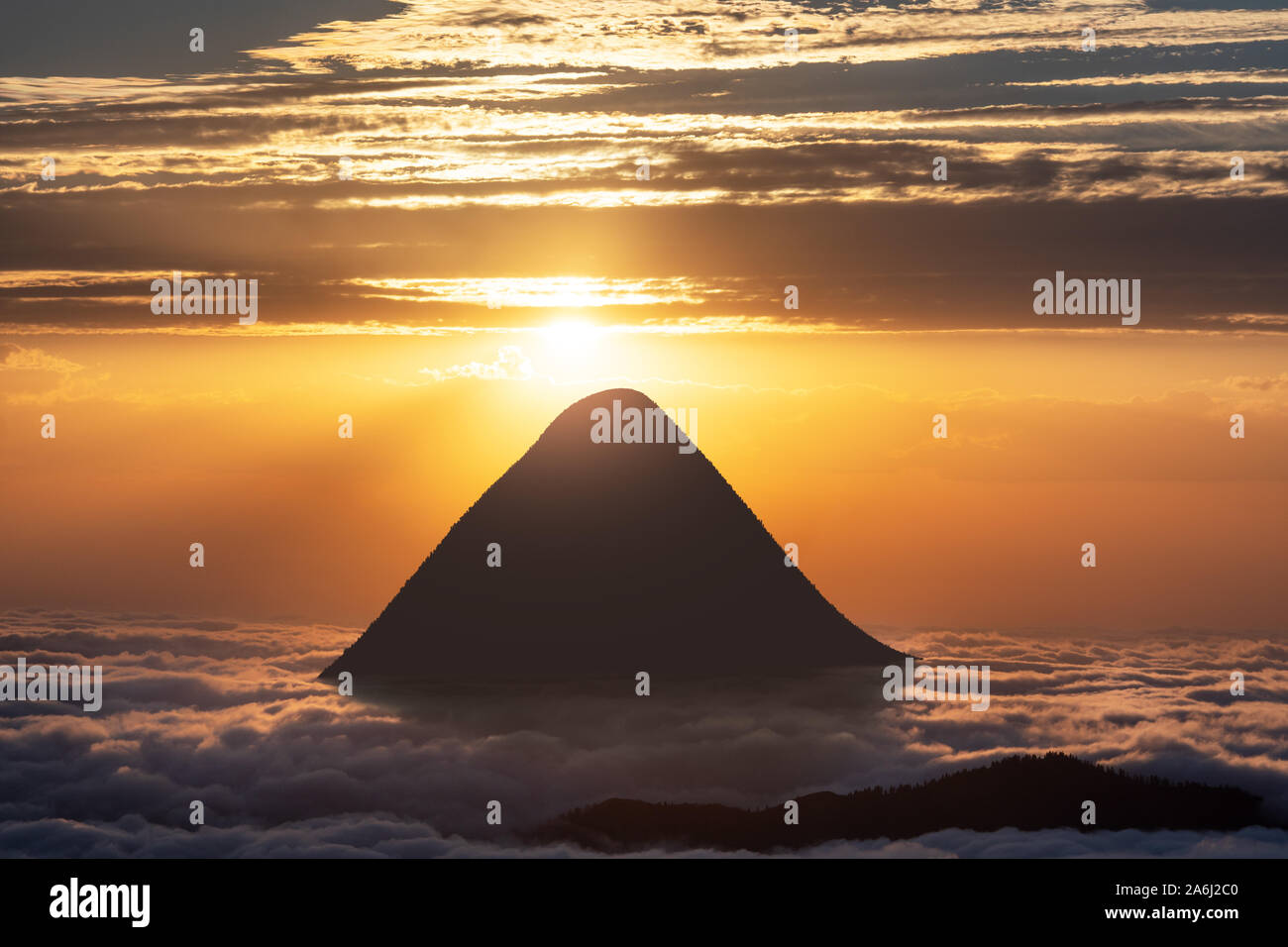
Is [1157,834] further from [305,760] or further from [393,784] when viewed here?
[305,760]
